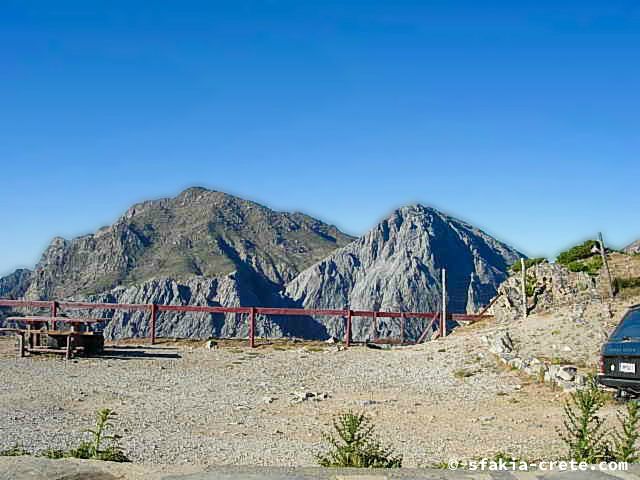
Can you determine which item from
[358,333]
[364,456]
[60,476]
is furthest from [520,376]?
[358,333]

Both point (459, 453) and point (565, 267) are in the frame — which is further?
point (565, 267)

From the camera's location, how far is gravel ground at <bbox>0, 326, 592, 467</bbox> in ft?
30.2

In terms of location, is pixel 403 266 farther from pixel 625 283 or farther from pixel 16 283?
pixel 625 283

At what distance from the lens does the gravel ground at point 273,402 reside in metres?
9.20

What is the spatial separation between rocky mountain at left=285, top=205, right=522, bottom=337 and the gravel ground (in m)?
117

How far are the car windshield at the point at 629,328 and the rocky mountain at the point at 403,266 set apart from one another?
12391cm

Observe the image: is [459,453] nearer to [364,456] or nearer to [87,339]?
[364,456]

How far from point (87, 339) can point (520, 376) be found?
525 inches

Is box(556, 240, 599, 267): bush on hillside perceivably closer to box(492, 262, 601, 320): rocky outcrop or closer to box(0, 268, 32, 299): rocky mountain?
box(492, 262, 601, 320): rocky outcrop

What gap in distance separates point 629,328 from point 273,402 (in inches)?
276

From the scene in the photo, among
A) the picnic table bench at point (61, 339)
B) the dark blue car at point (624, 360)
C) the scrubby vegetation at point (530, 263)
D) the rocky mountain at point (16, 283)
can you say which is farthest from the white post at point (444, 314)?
the rocky mountain at point (16, 283)

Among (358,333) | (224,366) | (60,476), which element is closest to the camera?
(60,476)

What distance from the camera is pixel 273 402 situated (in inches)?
523

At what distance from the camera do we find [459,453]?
874 centimetres
